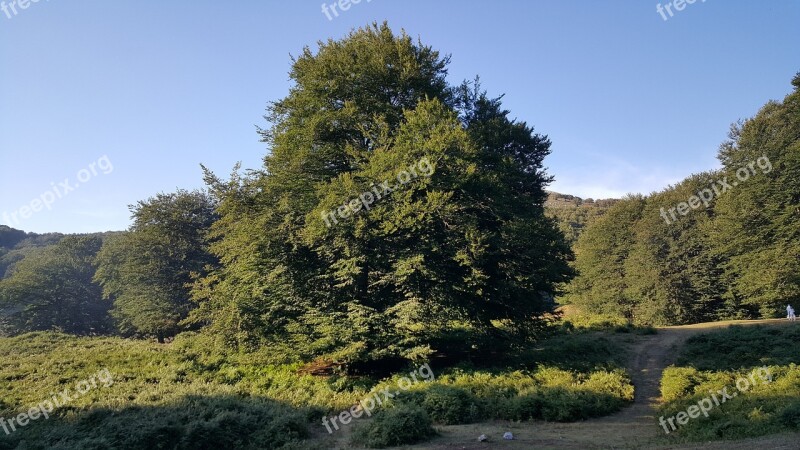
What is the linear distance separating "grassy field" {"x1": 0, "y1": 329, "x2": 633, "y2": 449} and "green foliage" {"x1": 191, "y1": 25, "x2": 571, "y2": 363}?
1870 mm

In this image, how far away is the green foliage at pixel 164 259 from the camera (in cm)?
4391

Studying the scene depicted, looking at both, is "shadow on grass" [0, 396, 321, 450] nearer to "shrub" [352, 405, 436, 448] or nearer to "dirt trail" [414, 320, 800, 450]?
"shrub" [352, 405, 436, 448]

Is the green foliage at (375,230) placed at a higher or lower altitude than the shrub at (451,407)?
higher

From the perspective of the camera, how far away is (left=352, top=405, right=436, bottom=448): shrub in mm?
13094

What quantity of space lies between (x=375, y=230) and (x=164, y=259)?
3317 cm

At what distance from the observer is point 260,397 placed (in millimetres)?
19125

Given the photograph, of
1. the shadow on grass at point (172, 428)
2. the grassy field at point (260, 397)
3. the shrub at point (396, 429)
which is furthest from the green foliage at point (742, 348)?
the shadow on grass at point (172, 428)

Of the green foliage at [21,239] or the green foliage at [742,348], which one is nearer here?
the green foliage at [742,348]

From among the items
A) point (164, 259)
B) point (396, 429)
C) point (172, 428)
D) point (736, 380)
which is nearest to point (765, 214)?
point (736, 380)

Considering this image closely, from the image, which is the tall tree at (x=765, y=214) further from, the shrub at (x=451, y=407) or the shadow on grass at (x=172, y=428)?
the shadow on grass at (x=172, y=428)

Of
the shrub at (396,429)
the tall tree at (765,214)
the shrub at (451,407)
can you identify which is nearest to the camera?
the shrub at (396,429)

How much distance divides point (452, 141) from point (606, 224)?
47.4 metres

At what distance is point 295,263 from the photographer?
78.5ft

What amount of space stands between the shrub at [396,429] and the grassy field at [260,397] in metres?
0.03
